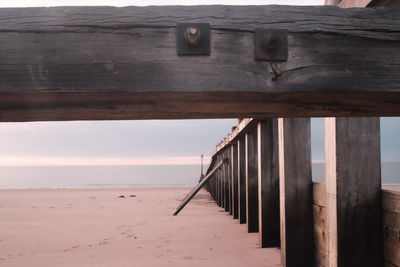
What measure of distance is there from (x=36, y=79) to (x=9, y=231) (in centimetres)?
763

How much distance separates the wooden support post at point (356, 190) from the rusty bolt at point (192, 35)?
1636 mm

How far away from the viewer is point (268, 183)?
5.53 meters

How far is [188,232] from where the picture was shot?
7.43 metres

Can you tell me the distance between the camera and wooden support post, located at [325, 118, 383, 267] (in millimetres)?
2822

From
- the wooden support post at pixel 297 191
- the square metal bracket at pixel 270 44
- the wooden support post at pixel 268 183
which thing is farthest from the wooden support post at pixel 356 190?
the wooden support post at pixel 268 183

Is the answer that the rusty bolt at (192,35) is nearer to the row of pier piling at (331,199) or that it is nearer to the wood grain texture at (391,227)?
the row of pier piling at (331,199)

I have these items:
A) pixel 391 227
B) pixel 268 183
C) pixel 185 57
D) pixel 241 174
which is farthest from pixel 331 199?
pixel 241 174

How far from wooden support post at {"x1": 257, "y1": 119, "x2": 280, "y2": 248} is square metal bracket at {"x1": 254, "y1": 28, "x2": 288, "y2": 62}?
3.99 metres

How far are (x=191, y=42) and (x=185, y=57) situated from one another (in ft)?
0.20

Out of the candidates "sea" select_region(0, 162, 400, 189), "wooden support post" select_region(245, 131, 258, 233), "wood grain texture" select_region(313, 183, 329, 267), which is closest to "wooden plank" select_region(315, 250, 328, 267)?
"wood grain texture" select_region(313, 183, 329, 267)

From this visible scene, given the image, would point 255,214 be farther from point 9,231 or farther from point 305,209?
point 9,231

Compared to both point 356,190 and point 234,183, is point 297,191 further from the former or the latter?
point 234,183

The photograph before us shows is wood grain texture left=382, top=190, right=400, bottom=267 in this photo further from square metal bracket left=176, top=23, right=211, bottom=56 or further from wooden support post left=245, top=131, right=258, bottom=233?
wooden support post left=245, top=131, right=258, bottom=233

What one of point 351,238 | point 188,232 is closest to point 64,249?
point 188,232
